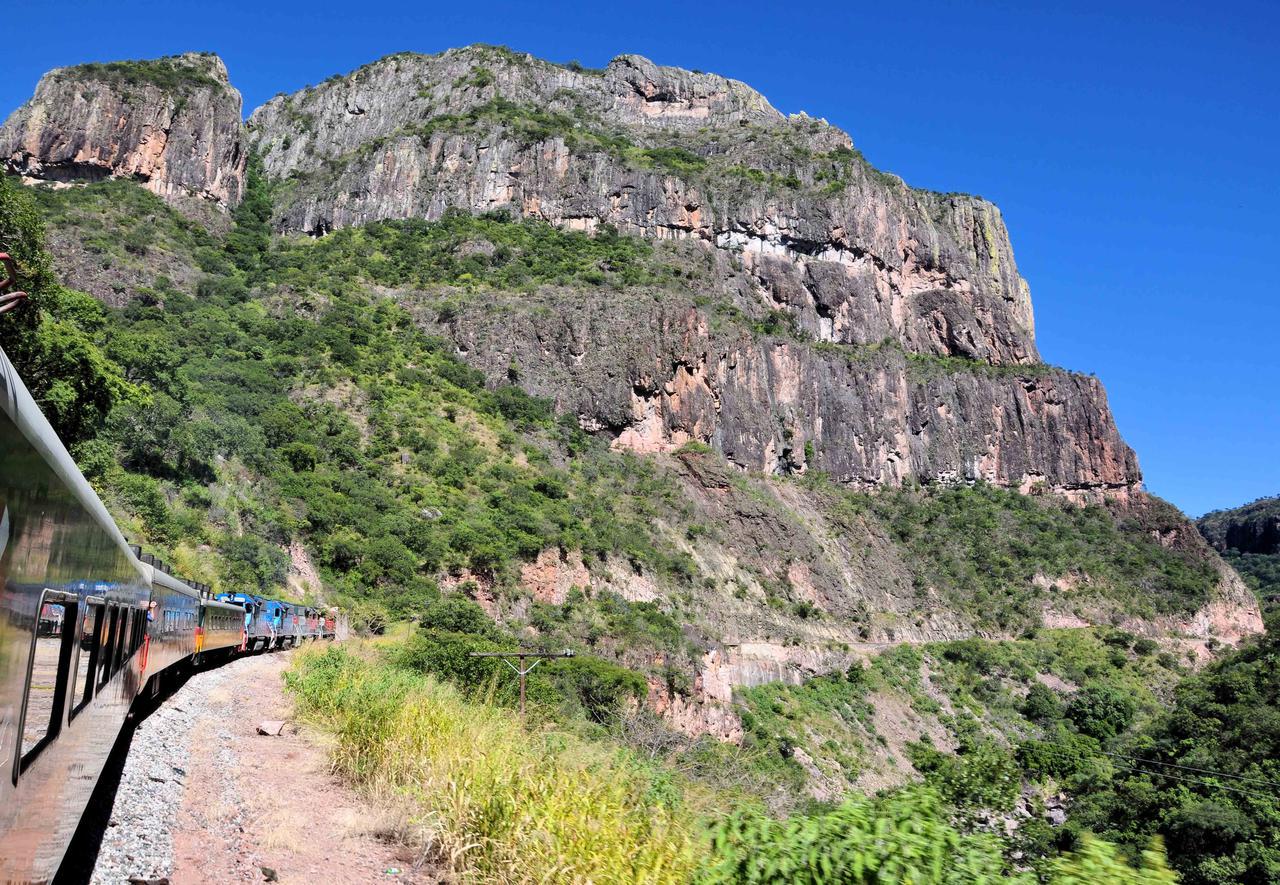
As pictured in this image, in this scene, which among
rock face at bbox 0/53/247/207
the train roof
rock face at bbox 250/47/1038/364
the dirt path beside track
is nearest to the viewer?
the train roof

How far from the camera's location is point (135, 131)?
260ft

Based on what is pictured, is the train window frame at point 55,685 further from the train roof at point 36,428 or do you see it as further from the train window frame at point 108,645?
the train window frame at point 108,645

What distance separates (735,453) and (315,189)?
55.0 metres

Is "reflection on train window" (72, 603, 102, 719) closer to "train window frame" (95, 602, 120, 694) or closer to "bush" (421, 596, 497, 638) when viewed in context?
"train window frame" (95, 602, 120, 694)

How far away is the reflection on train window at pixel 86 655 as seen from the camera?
4900mm

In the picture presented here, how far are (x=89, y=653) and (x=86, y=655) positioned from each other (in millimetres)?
132

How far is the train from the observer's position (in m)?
3.36

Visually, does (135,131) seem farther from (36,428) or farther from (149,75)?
(36,428)

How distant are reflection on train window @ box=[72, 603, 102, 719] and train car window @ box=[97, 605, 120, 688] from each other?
0.32 m

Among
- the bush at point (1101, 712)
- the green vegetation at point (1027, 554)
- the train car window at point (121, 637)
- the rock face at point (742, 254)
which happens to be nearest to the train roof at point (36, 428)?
the train car window at point (121, 637)

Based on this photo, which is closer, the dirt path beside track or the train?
the train

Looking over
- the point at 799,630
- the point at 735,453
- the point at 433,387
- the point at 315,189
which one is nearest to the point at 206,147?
the point at 315,189

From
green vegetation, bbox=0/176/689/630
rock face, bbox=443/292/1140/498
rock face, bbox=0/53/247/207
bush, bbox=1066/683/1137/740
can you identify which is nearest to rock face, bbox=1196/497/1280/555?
rock face, bbox=443/292/1140/498

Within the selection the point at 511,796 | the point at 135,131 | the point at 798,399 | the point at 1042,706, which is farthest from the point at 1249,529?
the point at 511,796
